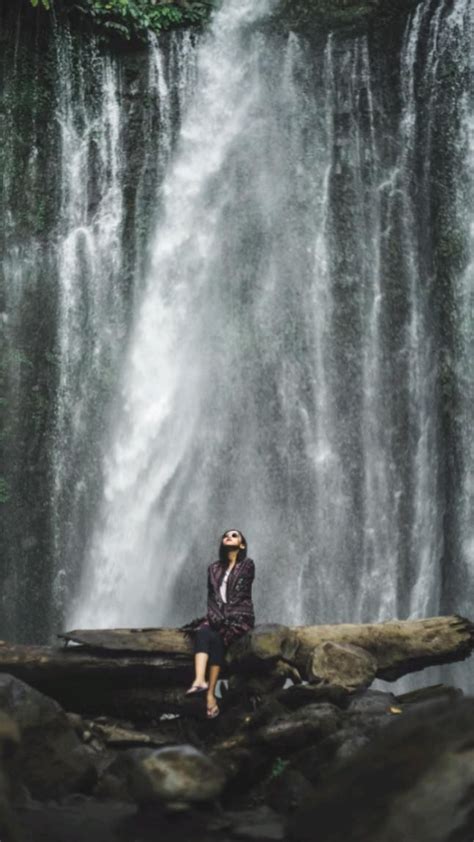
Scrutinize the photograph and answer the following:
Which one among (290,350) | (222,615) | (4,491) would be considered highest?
(290,350)

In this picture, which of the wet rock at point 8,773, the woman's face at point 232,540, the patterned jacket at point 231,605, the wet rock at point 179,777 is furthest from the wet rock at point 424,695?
the wet rock at point 8,773

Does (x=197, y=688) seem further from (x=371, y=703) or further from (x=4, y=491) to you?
(x=4, y=491)

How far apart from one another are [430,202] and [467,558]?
7306mm

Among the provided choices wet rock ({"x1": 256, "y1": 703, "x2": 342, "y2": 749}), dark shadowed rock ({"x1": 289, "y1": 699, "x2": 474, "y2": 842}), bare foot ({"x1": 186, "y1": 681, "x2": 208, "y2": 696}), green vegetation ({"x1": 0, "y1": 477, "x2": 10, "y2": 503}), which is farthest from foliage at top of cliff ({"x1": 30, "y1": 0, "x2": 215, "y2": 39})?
dark shadowed rock ({"x1": 289, "y1": 699, "x2": 474, "y2": 842})

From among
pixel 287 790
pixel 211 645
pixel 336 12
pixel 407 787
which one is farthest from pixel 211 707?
pixel 336 12

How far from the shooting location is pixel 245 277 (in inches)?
699

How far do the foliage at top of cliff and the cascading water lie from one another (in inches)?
28.5

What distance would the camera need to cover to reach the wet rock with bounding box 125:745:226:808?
216 inches

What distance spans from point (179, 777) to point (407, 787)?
151 centimetres

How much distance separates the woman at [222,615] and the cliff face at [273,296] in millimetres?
7783

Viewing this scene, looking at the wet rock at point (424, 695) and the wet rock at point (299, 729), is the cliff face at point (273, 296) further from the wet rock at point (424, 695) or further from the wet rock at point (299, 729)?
the wet rock at point (299, 729)

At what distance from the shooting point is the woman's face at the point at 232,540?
296 inches

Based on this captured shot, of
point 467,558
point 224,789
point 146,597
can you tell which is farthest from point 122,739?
point 467,558

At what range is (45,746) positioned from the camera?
247 inches
